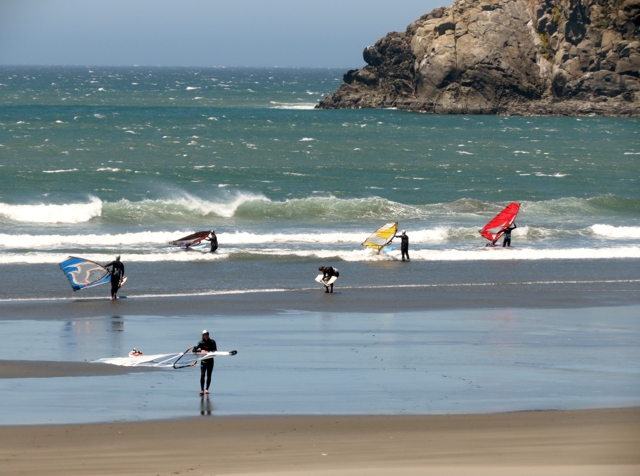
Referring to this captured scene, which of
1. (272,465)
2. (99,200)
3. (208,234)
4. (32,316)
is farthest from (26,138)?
(272,465)

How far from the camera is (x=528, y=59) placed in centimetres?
9556

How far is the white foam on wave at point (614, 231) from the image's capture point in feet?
108

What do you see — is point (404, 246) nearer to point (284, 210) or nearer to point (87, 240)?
point (284, 210)

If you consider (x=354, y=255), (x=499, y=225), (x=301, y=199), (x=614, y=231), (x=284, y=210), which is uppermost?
(x=499, y=225)

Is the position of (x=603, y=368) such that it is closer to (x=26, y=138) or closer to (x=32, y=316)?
(x=32, y=316)

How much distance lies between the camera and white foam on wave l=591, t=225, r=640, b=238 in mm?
33031

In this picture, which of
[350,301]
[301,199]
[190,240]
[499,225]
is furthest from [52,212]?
[350,301]

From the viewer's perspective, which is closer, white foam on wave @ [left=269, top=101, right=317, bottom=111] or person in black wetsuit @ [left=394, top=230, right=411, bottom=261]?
person in black wetsuit @ [left=394, top=230, right=411, bottom=261]

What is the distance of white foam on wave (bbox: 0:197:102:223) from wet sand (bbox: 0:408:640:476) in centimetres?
2343

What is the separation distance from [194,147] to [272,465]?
4962 cm

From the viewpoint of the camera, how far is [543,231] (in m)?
33.0

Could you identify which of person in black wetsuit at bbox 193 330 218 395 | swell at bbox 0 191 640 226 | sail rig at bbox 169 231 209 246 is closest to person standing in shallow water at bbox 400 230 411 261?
sail rig at bbox 169 231 209 246

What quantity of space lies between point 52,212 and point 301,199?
10156 mm

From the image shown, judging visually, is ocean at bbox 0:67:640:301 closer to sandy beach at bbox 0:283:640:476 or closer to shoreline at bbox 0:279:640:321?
shoreline at bbox 0:279:640:321
